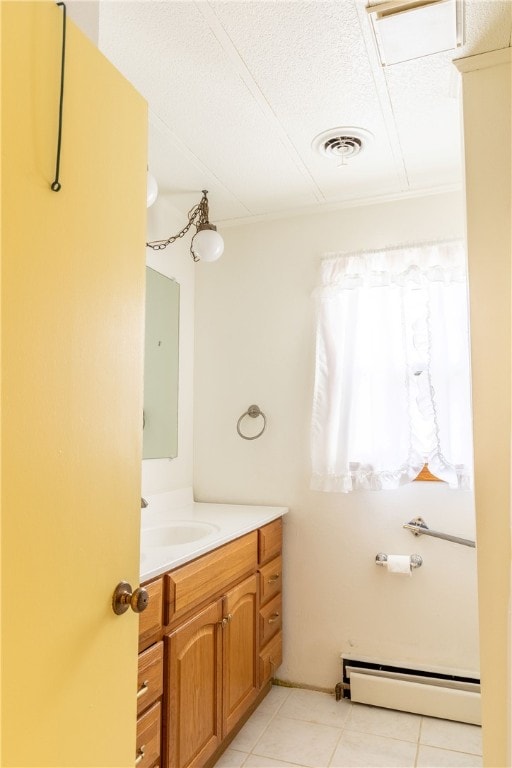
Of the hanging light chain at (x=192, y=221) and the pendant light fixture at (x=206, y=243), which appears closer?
the pendant light fixture at (x=206, y=243)

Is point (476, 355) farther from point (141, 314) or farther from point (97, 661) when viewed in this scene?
point (97, 661)

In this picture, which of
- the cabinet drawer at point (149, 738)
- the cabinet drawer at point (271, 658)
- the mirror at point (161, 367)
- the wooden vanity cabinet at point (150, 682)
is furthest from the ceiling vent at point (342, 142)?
the cabinet drawer at point (271, 658)

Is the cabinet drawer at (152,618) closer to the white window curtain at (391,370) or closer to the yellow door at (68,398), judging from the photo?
the yellow door at (68,398)

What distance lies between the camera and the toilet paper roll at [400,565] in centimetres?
235

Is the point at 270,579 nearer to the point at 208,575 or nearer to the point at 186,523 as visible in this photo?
the point at 186,523

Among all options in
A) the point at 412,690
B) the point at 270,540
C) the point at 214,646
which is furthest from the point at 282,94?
the point at 412,690

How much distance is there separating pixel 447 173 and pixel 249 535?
5.97 ft

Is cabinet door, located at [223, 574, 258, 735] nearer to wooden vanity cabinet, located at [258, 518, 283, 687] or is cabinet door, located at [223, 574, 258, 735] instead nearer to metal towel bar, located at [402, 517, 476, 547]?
wooden vanity cabinet, located at [258, 518, 283, 687]

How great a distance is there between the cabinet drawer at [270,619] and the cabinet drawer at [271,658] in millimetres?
34

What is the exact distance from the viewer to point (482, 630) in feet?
4.92

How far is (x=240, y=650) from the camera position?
212cm

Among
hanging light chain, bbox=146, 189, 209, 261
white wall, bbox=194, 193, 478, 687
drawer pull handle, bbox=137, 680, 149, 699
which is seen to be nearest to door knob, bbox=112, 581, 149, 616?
drawer pull handle, bbox=137, 680, 149, 699

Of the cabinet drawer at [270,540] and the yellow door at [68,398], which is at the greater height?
the yellow door at [68,398]

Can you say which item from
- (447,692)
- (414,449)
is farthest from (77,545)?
(447,692)
